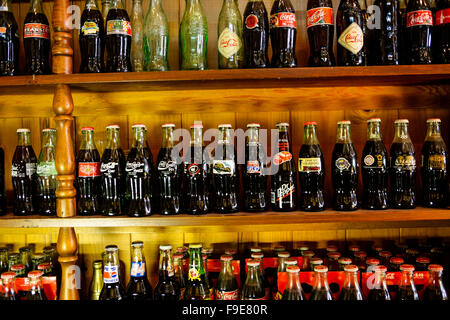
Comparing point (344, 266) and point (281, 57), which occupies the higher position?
point (281, 57)

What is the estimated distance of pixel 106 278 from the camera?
3.96ft

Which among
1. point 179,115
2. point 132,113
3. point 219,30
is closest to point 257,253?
point 179,115

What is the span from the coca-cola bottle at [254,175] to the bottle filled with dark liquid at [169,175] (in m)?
0.23

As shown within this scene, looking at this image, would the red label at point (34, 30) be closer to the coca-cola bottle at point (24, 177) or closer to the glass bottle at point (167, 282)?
the coca-cola bottle at point (24, 177)

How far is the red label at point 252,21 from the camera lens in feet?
4.00

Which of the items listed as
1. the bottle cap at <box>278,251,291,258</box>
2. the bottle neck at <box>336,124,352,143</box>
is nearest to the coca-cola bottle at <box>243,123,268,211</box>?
the bottle cap at <box>278,251,291,258</box>

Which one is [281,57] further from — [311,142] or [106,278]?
[106,278]

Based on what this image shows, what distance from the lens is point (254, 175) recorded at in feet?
3.99

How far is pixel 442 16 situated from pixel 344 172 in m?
0.60
